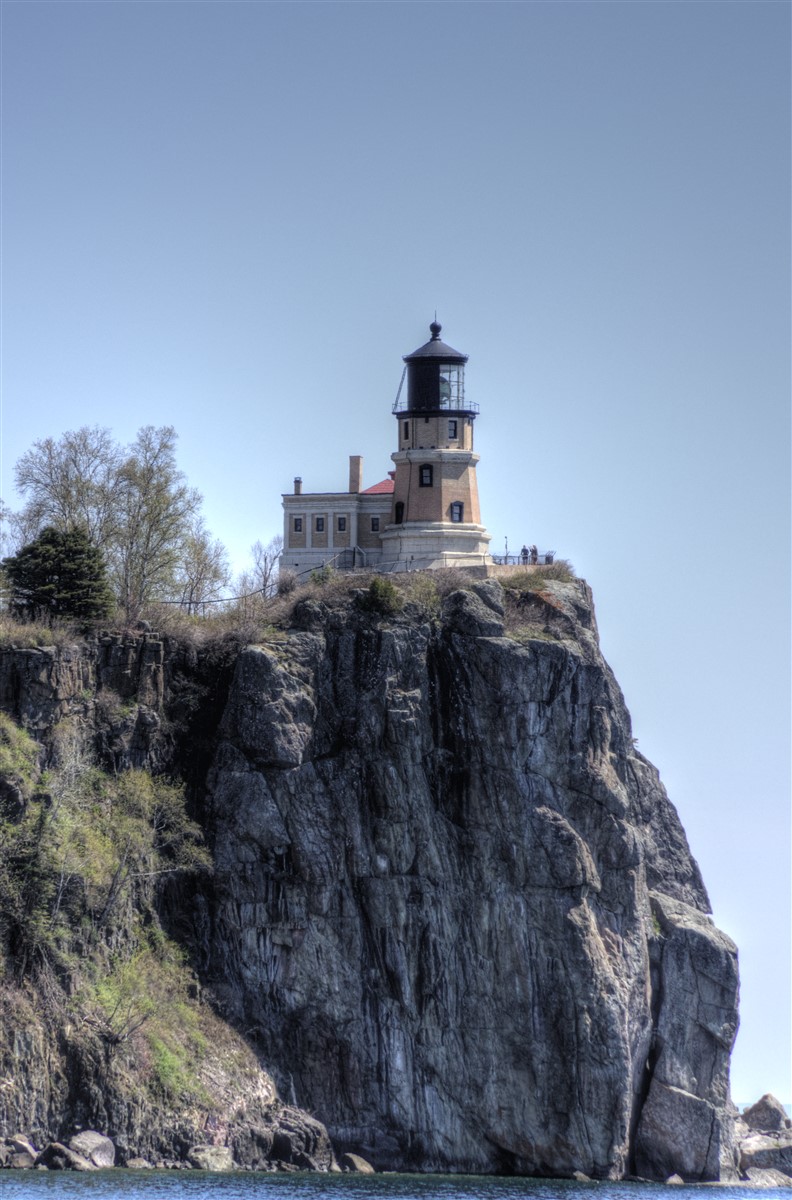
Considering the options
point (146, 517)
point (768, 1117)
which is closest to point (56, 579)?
point (146, 517)

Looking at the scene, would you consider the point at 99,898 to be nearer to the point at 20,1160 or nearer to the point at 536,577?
the point at 20,1160

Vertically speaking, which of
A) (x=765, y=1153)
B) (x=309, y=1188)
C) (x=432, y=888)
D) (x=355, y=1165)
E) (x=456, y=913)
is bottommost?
(x=309, y=1188)

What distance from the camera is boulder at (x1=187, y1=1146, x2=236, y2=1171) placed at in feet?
306

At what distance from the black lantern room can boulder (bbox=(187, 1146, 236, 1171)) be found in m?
38.0

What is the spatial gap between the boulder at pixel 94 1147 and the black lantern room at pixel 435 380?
40.4 m

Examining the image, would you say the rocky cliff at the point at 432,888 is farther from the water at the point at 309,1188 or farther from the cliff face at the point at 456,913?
the water at the point at 309,1188

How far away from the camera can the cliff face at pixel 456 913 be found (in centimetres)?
10294

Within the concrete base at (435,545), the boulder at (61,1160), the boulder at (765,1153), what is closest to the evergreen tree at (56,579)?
the concrete base at (435,545)

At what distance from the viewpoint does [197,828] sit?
10388 centimetres

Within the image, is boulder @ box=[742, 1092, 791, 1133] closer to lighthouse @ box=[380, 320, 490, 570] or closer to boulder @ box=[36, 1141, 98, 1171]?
lighthouse @ box=[380, 320, 490, 570]

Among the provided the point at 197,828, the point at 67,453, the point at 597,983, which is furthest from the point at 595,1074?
the point at 67,453

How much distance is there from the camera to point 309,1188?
9019cm

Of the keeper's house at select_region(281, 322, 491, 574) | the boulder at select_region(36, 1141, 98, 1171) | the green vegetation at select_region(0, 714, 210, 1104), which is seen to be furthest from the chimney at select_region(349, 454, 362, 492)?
the boulder at select_region(36, 1141, 98, 1171)

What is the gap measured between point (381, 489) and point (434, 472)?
12.6 ft
